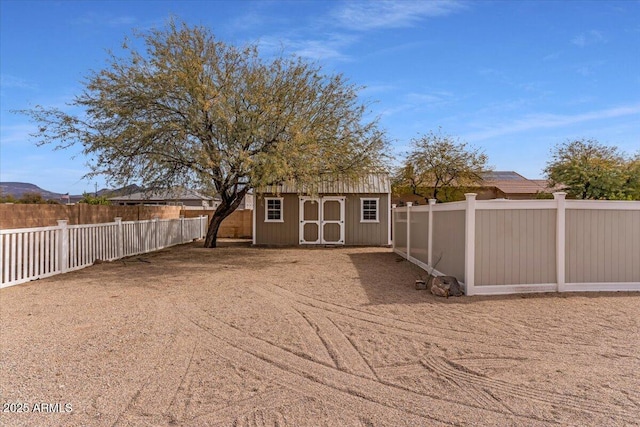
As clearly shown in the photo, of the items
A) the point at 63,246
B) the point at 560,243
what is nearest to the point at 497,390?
the point at 560,243

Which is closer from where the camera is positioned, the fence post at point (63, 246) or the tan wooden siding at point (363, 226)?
the fence post at point (63, 246)

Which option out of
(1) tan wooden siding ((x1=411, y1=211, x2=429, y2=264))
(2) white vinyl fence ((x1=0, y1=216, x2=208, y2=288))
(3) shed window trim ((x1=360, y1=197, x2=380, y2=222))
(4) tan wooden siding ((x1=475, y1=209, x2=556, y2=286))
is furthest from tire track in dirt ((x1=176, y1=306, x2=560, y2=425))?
(3) shed window trim ((x1=360, y1=197, x2=380, y2=222))

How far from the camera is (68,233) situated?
9148 mm

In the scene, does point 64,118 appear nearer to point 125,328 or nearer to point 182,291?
point 182,291

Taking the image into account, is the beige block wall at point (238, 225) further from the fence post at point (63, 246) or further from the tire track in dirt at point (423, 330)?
the tire track in dirt at point (423, 330)

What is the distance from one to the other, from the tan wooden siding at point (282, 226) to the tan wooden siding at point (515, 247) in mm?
10412

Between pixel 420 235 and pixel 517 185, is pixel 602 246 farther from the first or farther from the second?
pixel 517 185

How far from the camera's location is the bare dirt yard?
2.93 metres

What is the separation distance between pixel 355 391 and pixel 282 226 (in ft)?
44.6

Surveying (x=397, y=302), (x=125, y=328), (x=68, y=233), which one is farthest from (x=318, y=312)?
(x=68, y=233)

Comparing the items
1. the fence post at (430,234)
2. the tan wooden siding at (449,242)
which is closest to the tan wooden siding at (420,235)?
the fence post at (430,234)

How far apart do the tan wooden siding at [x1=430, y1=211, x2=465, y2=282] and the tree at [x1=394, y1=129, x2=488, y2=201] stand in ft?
44.5

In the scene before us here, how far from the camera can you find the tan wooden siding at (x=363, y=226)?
16.5m

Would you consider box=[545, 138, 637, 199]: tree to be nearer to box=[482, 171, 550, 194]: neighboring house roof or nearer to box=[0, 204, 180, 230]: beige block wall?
box=[482, 171, 550, 194]: neighboring house roof
